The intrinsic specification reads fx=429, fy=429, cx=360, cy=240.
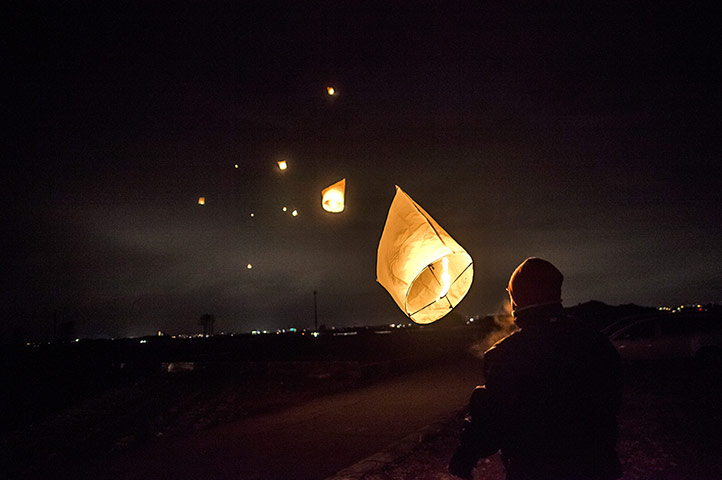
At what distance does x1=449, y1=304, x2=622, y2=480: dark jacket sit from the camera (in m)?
1.82

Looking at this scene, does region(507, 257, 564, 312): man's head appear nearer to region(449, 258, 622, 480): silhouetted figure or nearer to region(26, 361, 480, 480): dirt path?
region(449, 258, 622, 480): silhouetted figure

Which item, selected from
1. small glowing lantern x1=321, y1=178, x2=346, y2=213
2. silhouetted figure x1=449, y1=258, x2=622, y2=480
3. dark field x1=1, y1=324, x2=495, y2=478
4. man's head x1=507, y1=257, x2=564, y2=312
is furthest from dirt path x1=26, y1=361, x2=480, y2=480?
man's head x1=507, y1=257, x2=564, y2=312

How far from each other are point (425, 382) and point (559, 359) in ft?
33.9

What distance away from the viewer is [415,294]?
255cm

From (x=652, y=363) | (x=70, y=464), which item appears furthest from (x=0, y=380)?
(x=652, y=363)

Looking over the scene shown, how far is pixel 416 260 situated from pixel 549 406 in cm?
85

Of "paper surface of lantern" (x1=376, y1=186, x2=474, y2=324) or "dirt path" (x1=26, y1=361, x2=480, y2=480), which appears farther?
"dirt path" (x1=26, y1=361, x2=480, y2=480)

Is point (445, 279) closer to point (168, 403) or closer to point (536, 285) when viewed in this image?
point (536, 285)

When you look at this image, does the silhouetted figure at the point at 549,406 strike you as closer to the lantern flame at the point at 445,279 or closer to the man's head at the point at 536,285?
the man's head at the point at 536,285

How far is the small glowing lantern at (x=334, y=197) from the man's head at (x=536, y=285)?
1.97m

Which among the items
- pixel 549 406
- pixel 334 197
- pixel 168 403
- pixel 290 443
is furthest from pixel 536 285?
pixel 168 403

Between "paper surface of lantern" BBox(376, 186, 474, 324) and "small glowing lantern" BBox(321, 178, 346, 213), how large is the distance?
4.69 feet

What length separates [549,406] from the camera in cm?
183

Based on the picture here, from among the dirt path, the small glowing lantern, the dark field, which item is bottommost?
the dark field
